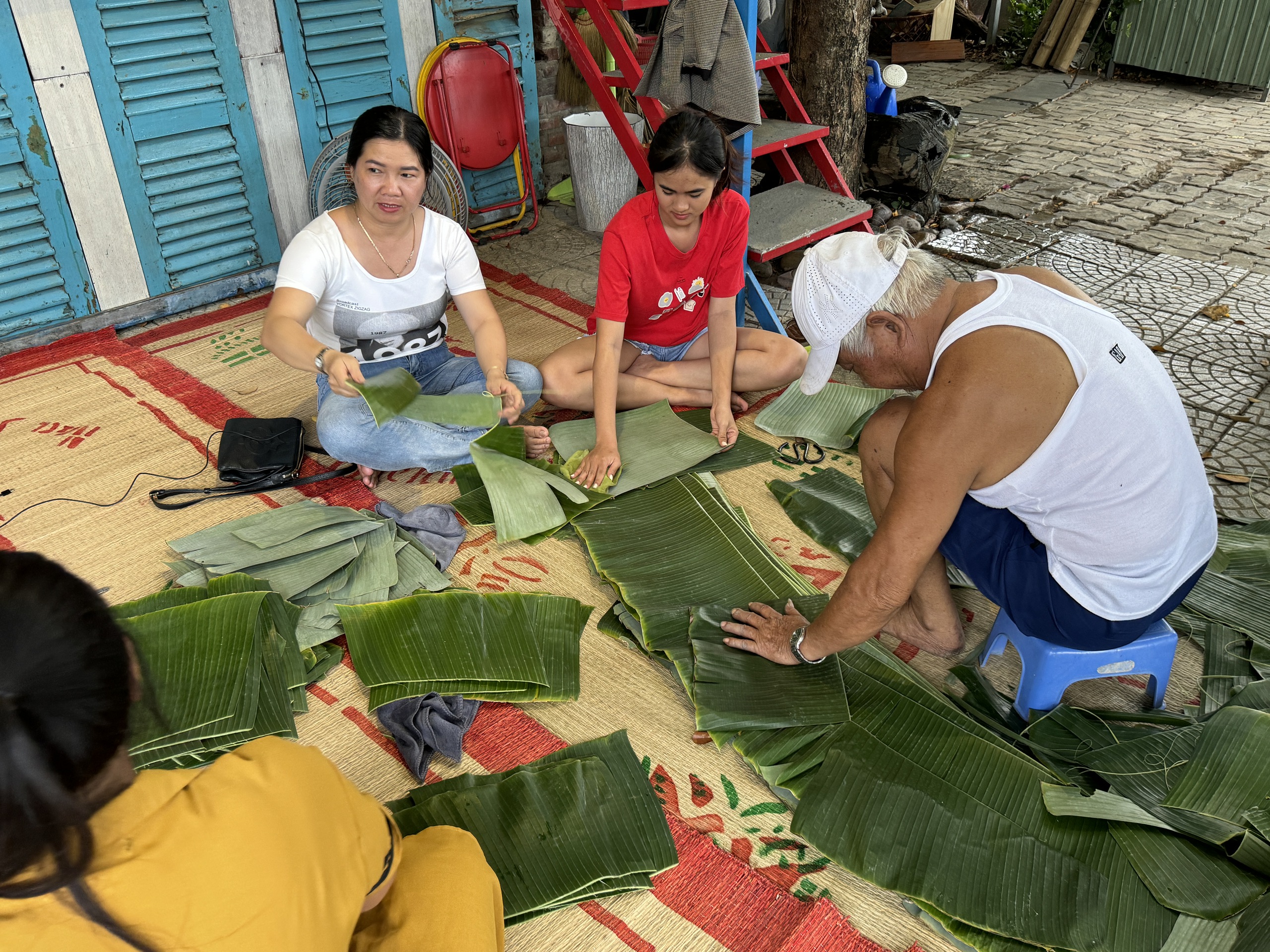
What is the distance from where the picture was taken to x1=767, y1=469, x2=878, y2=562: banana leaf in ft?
7.93

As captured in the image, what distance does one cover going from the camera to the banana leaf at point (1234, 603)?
6.72ft

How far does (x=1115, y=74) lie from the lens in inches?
313

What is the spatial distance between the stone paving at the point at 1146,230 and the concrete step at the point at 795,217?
0.38m

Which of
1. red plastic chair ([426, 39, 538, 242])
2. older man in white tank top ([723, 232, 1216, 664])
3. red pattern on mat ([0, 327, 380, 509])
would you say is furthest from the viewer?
red plastic chair ([426, 39, 538, 242])

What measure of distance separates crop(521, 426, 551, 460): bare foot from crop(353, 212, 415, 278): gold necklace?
585 mm

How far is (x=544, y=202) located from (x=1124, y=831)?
424cm

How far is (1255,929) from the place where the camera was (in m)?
1.40

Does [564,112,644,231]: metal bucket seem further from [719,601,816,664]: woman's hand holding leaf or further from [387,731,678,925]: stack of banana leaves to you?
[387,731,678,925]: stack of banana leaves

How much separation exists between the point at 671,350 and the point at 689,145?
31.9 inches

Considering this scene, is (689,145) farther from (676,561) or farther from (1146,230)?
(1146,230)

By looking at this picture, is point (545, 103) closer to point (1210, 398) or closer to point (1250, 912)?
point (1210, 398)

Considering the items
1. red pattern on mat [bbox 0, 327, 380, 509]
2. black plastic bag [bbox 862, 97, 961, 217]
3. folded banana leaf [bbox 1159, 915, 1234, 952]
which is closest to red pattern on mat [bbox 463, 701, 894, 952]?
folded banana leaf [bbox 1159, 915, 1234, 952]

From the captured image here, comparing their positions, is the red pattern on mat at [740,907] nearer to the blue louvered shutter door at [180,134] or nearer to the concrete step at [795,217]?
the concrete step at [795,217]

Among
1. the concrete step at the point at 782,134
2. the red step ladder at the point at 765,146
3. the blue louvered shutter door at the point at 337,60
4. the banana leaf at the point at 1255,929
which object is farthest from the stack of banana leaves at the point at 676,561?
the blue louvered shutter door at the point at 337,60
